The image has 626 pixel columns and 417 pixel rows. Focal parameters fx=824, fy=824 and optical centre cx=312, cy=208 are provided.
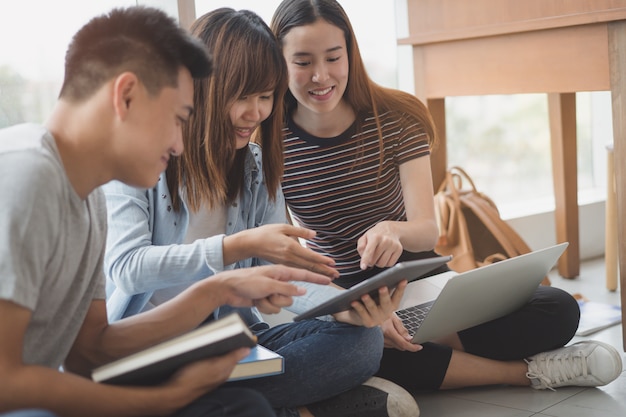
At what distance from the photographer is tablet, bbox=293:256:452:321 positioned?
113cm

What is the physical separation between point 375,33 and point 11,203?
1684 mm

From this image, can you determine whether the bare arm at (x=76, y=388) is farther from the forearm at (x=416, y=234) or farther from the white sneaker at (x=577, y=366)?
the white sneaker at (x=577, y=366)

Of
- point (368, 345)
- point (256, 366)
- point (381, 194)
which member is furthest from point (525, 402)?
point (256, 366)

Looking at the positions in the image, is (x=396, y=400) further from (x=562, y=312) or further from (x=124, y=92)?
(x=124, y=92)

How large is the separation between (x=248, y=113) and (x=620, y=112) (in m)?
0.80

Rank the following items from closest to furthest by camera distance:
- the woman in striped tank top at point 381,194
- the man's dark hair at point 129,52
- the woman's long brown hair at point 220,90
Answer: the man's dark hair at point 129,52 < the woman's long brown hair at point 220,90 < the woman in striped tank top at point 381,194

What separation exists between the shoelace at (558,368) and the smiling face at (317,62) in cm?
64

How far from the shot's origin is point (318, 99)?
62.5 inches

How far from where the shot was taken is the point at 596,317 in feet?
6.74

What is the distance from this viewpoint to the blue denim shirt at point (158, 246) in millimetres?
1267

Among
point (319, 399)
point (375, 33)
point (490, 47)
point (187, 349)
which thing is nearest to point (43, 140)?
point (187, 349)

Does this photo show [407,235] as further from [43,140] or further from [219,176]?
[43,140]

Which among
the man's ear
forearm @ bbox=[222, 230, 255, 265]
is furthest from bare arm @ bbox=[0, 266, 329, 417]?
the man's ear

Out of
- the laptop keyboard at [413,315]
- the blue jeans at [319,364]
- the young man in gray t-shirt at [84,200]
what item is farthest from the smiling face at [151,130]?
the laptop keyboard at [413,315]
